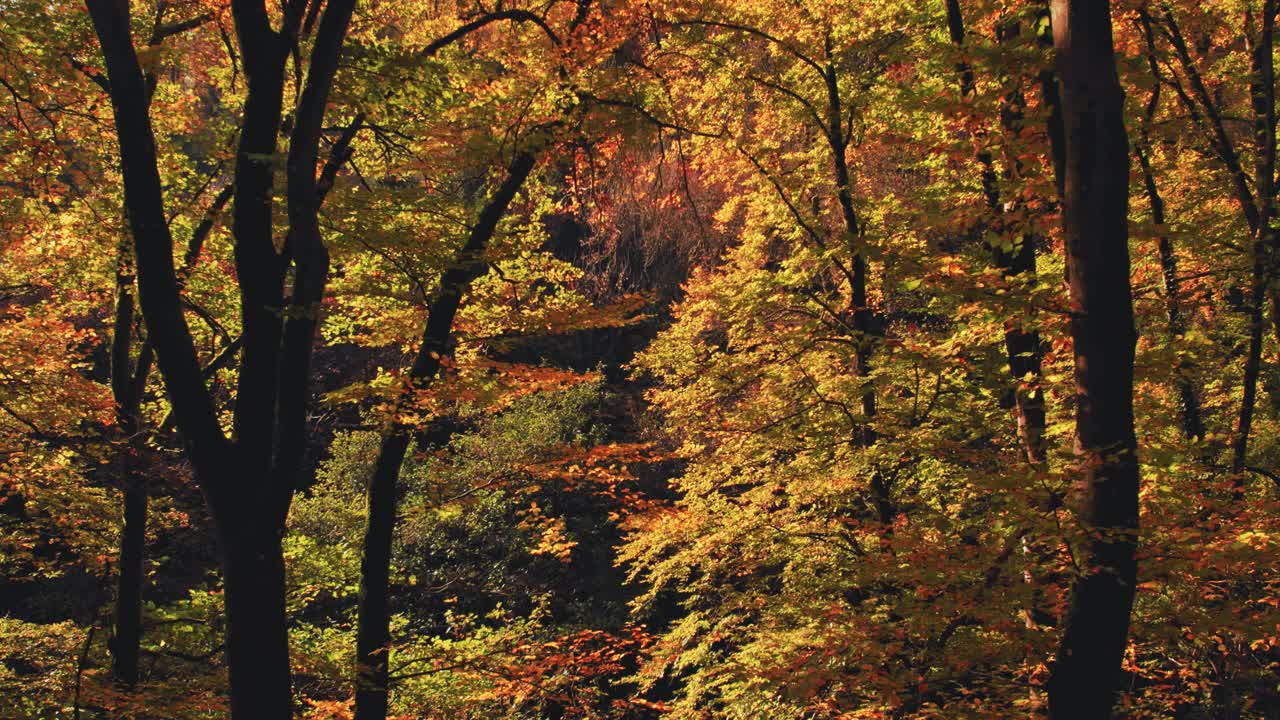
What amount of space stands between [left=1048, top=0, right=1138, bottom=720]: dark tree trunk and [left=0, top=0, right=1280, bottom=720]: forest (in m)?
0.02

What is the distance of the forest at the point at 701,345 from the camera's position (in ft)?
14.1

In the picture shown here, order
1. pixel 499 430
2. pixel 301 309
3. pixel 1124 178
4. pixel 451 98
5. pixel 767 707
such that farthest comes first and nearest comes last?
pixel 499 430
pixel 767 707
pixel 451 98
pixel 301 309
pixel 1124 178

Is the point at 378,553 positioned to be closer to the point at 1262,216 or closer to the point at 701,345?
the point at 701,345

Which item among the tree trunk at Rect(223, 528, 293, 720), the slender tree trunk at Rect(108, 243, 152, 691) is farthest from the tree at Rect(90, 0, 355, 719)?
the slender tree trunk at Rect(108, 243, 152, 691)

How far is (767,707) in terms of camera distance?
8.62 metres

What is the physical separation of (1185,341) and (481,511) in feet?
45.2

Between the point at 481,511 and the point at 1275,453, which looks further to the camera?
the point at 481,511

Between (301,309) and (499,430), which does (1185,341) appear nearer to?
(301,309)

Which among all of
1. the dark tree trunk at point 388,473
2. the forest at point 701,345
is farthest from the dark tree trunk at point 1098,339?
the dark tree trunk at point 388,473

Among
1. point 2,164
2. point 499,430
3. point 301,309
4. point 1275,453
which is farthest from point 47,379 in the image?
point 1275,453

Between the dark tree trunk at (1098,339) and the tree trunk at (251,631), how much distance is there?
4.24m

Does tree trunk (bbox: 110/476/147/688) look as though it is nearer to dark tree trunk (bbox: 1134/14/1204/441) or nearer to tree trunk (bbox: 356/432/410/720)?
tree trunk (bbox: 356/432/410/720)

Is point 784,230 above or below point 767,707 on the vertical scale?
above

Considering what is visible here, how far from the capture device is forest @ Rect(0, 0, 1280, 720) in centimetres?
430
